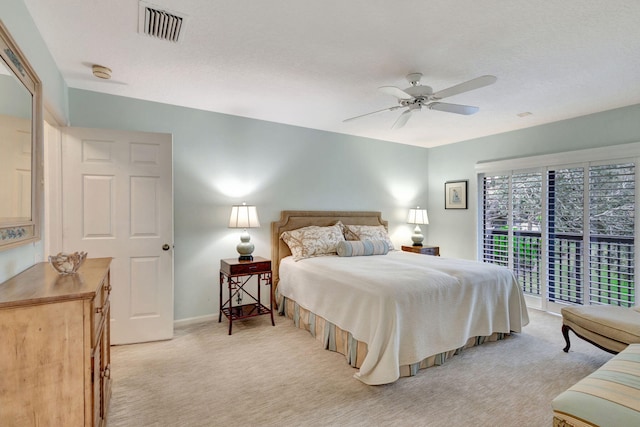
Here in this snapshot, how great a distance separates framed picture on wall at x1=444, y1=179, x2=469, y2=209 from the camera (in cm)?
531

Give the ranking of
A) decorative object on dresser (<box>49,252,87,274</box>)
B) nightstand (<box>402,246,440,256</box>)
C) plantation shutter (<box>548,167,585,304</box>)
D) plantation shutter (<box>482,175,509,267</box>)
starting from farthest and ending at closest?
1. nightstand (<box>402,246,440,256</box>)
2. plantation shutter (<box>482,175,509,267</box>)
3. plantation shutter (<box>548,167,585,304</box>)
4. decorative object on dresser (<box>49,252,87,274</box>)

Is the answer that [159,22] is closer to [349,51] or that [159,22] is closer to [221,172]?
[349,51]

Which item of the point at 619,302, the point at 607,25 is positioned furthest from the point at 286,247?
the point at 619,302

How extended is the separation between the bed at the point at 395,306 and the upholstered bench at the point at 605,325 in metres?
0.52

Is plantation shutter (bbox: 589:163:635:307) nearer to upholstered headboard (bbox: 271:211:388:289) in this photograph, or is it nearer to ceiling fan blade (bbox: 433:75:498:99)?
ceiling fan blade (bbox: 433:75:498:99)

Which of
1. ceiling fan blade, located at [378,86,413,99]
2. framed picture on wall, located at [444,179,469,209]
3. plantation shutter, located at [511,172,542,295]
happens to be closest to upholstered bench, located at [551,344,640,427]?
ceiling fan blade, located at [378,86,413,99]

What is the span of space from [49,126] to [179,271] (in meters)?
1.87

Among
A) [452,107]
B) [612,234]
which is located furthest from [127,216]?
[612,234]

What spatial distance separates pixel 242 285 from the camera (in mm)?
3885

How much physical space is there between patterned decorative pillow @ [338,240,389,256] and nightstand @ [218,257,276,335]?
935 millimetres

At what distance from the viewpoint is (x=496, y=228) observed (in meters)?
4.93

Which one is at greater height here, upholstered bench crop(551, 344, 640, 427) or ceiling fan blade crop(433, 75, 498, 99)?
ceiling fan blade crop(433, 75, 498, 99)

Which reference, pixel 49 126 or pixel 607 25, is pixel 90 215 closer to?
pixel 49 126

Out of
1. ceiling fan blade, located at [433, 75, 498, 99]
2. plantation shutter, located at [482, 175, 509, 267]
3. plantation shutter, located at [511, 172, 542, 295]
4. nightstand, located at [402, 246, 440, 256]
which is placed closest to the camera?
ceiling fan blade, located at [433, 75, 498, 99]
